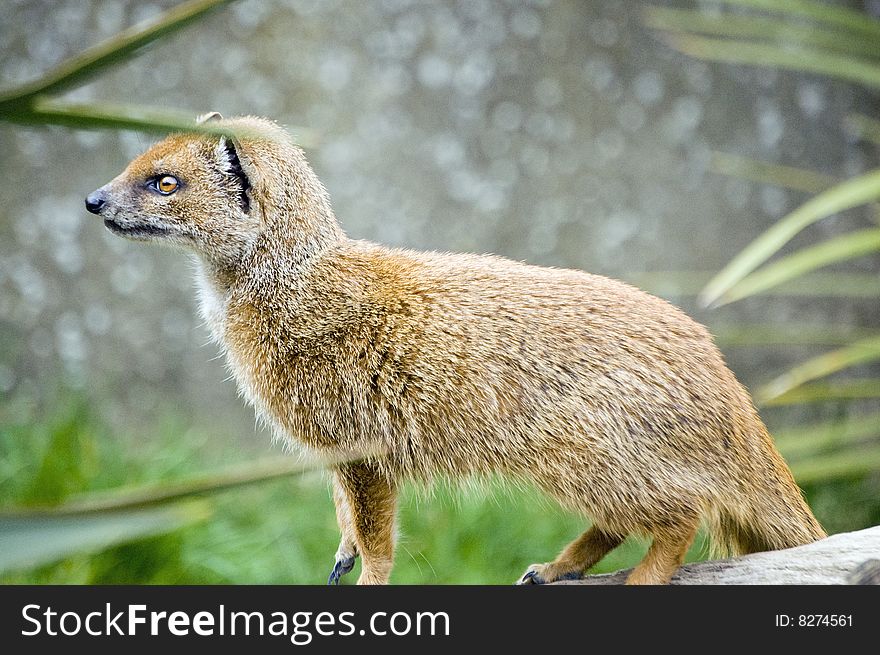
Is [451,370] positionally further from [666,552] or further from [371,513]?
[666,552]

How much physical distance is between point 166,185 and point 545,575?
831 millimetres

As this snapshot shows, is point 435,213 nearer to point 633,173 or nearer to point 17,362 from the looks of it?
point 633,173

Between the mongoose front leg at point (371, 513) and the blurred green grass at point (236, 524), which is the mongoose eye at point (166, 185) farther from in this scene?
the blurred green grass at point (236, 524)

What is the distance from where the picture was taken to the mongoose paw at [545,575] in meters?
1.51

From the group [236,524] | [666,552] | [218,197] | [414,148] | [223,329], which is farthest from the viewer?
[414,148]

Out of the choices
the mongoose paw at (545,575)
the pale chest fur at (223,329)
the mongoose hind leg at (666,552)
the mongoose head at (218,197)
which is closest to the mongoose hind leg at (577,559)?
the mongoose paw at (545,575)

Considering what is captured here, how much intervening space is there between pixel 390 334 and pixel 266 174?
309 mm

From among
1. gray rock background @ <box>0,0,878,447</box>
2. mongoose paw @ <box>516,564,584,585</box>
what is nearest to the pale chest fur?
mongoose paw @ <box>516,564,584,585</box>

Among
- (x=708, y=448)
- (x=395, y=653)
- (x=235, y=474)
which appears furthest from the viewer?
(x=708, y=448)

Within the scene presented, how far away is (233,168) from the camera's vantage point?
1478 millimetres

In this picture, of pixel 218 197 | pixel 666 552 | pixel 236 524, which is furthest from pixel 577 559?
pixel 236 524

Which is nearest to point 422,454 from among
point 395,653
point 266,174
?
point 395,653

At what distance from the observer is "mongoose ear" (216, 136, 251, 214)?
58.0 inches

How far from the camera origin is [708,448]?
4.39ft
